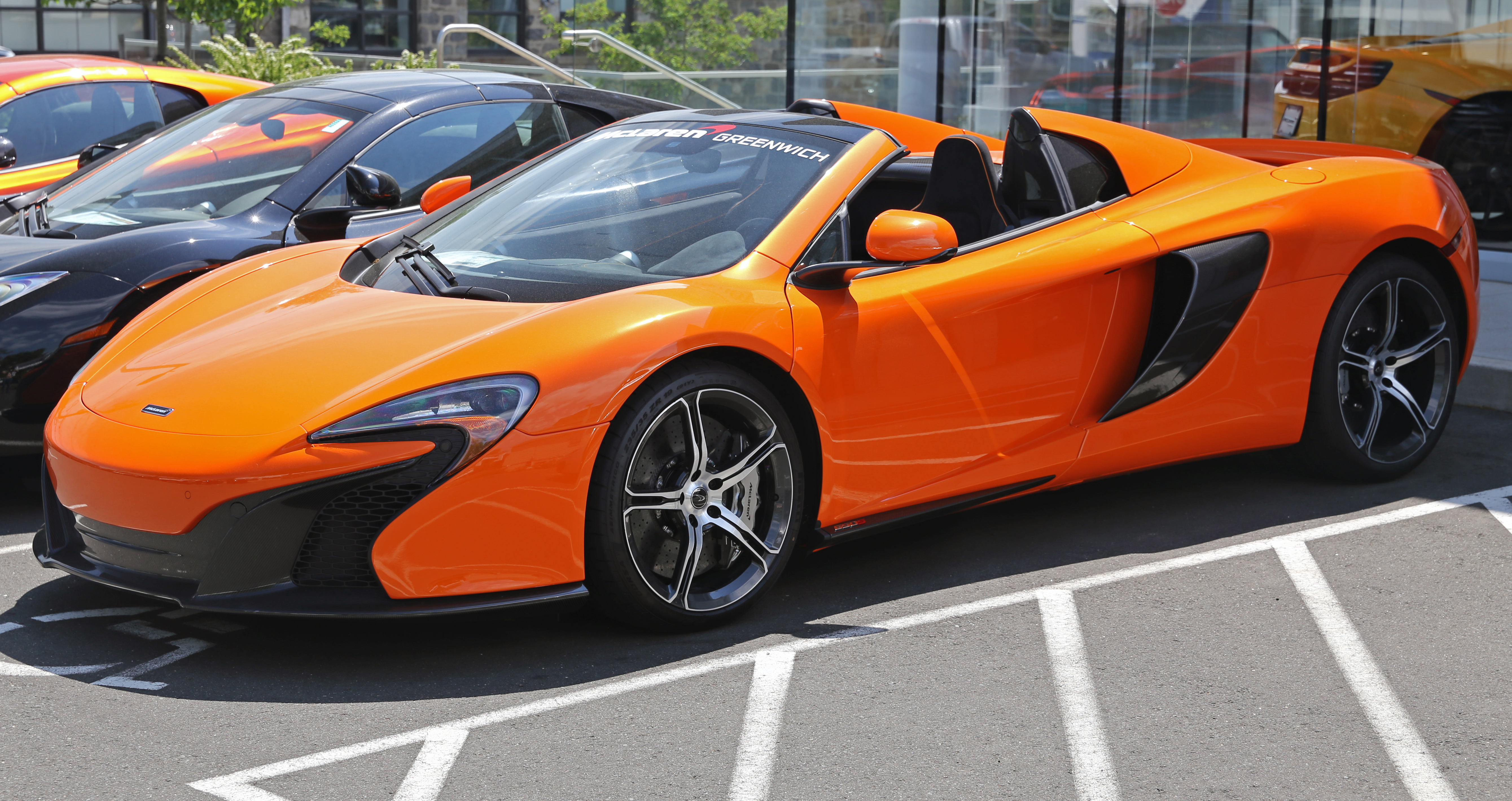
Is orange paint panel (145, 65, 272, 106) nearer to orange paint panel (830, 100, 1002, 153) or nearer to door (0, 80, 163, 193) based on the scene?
door (0, 80, 163, 193)

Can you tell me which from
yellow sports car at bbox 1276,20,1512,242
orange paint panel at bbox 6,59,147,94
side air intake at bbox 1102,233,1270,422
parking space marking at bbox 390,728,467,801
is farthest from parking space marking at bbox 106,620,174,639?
yellow sports car at bbox 1276,20,1512,242

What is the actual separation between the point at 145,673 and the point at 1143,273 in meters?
2.89

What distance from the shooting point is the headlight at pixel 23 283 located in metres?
4.74

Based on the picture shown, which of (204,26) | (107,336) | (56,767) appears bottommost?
(56,767)

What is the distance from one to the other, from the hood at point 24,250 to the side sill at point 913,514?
9.21 feet

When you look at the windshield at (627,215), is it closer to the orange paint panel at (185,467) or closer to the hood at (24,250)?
the orange paint panel at (185,467)

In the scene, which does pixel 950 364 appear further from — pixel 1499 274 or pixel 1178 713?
pixel 1499 274

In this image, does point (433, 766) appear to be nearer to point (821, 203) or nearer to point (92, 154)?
point (821, 203)

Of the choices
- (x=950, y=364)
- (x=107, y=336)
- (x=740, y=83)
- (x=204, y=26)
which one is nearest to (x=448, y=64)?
(x=740, y=83)

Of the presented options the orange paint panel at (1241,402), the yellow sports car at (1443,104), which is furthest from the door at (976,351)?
the yellow sports car at (1443,104)

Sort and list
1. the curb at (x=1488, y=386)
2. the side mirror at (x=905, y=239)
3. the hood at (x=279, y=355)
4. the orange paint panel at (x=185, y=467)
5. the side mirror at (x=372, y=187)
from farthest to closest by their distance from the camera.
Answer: the curb at (x=1488, y=386) → the side mirror at (x=372, y=187) → the side mirror at (x=905, y=239) → the hood at (x=279, y=355) → the orange paint panel at (x=185, y=467)

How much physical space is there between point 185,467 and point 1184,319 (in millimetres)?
2769

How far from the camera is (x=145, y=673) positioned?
3.46 metres

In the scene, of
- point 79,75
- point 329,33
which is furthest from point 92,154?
point 329,33
